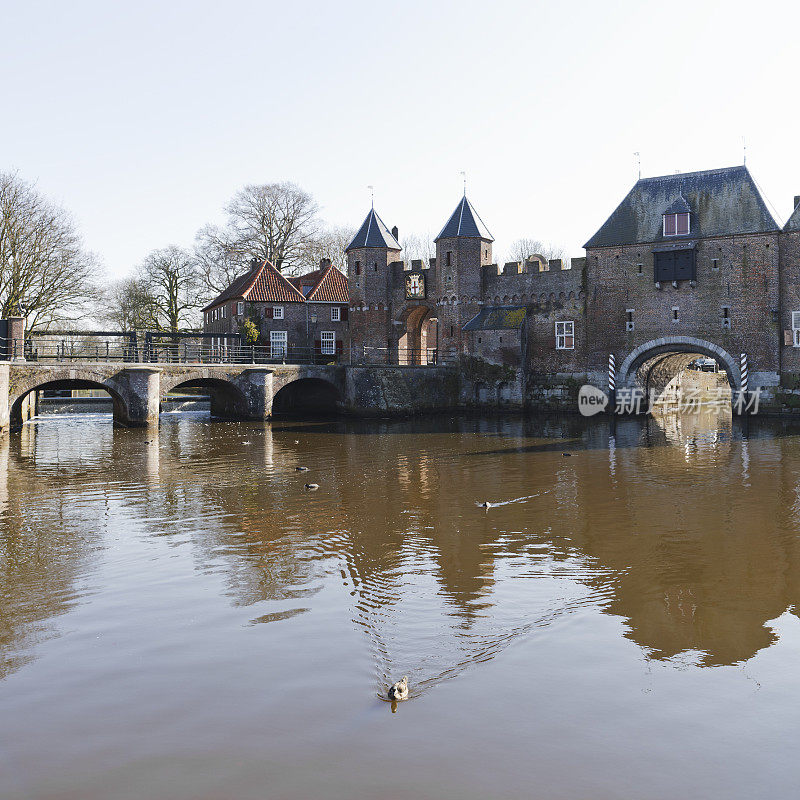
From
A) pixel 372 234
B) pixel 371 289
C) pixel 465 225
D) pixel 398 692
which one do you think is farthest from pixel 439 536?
pixel 372 234

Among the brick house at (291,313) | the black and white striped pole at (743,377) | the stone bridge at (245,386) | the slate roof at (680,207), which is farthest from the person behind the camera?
the brick house at (291,313)

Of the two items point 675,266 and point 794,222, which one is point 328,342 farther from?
point 794,222

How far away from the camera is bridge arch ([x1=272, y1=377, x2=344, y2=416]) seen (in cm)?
3372

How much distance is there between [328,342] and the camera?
4112cm

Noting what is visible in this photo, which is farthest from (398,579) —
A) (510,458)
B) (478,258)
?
(478,258)

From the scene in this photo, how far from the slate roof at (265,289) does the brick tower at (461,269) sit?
8.84m

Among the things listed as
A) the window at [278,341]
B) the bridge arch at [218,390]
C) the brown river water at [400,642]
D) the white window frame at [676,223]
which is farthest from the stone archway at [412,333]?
the brown river water at [400,642]

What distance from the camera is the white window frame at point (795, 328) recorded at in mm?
28375

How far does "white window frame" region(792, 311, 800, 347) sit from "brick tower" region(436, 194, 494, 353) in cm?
1332

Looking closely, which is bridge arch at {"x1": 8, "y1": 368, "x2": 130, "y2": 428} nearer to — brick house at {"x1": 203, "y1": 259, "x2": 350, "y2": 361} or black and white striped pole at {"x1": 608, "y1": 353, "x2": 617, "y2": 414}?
brick house at {"x1": 203, "y1": 259, "x2": 350, "y2": 361}

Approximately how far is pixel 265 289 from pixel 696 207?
21534mm

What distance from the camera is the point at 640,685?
5324 millimetres

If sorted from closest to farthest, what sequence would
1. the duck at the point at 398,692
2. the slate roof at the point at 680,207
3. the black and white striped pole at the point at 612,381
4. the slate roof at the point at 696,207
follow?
the duck at the point at 398,692 → the slate roof at the point at 696,207 → the slate roof at the point at 680,207 → the black and white striped pole at the point at 612,381

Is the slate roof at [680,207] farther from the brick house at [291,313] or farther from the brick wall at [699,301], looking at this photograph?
the brick house at [291,313]
